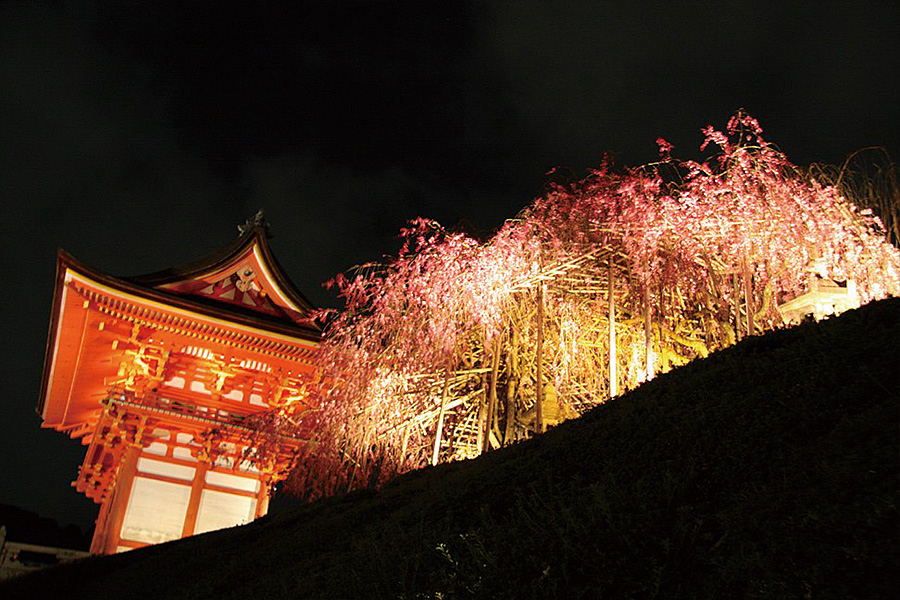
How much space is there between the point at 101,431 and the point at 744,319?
15.0 m

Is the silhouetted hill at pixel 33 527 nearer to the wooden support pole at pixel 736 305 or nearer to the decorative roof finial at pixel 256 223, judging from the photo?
the decorative roof finial at pixel 256 223

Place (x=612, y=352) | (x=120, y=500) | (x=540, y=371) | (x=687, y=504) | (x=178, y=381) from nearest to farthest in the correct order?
(x=687, y=504) < (x=612, y=352) < (x=540, y=371) < (x=120, y=500) < (x=178, y=381)

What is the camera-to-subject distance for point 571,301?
46.1 ft

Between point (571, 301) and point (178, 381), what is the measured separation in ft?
34.9

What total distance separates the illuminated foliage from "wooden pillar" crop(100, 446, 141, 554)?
4.49 metres

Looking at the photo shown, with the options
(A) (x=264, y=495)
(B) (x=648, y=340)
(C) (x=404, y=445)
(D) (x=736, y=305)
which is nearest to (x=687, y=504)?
(B) (x=648, y=340)

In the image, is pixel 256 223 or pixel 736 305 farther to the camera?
pixel 256 223

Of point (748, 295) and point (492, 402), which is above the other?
point (748, 295)

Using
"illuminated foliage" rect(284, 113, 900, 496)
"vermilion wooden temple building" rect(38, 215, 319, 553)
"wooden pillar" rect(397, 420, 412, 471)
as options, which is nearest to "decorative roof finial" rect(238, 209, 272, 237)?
"vermilion wooden temple building" rect(38, 215, 319, 553)

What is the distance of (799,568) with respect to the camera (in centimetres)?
315

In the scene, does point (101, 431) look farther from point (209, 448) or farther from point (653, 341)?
point (653, 341)

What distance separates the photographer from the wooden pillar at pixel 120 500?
1559cm

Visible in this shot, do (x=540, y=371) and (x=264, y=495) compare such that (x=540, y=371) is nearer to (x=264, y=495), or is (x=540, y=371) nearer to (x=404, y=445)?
(x=404, y=445)

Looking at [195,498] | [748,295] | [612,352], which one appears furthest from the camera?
[195,498]
